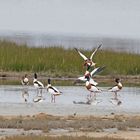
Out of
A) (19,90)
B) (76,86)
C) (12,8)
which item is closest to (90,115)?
(19,90)

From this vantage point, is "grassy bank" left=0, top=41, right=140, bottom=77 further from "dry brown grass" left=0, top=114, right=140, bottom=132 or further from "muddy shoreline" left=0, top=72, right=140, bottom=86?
"dry brown grass" left=0, top=114, right=140, bottom=132

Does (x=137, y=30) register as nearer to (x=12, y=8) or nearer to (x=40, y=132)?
(x=12, y=8)

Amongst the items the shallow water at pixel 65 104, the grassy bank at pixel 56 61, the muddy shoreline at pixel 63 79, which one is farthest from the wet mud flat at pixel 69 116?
the grassy bank at pixel 56 61

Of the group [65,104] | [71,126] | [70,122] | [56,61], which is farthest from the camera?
[56,61]

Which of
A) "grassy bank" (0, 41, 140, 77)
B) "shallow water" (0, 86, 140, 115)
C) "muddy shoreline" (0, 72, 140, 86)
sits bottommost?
"shallow water" (0, 86, 140, 115)

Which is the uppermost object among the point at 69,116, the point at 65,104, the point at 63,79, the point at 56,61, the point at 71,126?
the point at 56,61

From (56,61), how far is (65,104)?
1193 cm

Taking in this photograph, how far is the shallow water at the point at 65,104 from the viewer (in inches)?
948

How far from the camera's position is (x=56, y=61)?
125ft

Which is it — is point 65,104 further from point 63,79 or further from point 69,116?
point 63,79

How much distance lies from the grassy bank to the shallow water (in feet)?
17.4

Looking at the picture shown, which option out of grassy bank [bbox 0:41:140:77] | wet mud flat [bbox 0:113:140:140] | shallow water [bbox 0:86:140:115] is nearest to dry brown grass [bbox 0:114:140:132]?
wet mud flat [bbox 0:113:140:140]

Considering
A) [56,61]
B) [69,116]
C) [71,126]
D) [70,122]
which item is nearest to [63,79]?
[56,61]

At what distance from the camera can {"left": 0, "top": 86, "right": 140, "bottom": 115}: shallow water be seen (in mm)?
24078
